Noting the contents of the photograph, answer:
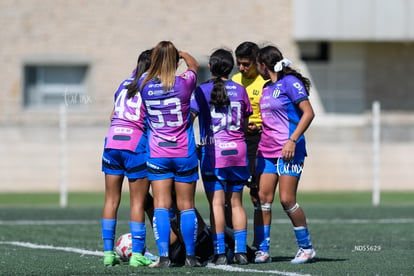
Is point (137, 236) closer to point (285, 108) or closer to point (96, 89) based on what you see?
point (285, 108)

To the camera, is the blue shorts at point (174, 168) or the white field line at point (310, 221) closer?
the blue shorts at point (174, 168)

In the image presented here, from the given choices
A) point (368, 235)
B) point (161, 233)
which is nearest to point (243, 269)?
point (161, 233)

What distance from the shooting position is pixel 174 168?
962 cm

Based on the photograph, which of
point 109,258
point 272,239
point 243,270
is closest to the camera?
point 243,270

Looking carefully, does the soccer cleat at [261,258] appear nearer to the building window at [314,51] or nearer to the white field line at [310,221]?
the white field line at [310,221]

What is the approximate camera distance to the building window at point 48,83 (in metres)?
26.6

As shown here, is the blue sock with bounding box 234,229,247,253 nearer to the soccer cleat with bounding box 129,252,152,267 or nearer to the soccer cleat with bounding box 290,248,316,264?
the soccer cleat with bounding box 290,248,316,264

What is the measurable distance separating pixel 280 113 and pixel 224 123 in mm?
560

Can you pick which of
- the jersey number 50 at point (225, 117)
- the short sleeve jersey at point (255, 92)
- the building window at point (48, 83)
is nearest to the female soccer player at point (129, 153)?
the jersey number 50 at point (225, 117)

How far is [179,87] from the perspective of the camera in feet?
31.2

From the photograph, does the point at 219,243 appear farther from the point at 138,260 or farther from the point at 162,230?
the point at 138,260

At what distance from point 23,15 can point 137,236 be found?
17.2 meters

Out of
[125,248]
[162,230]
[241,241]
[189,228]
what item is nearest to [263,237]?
[241,241]

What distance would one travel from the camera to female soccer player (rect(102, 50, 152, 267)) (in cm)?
979
